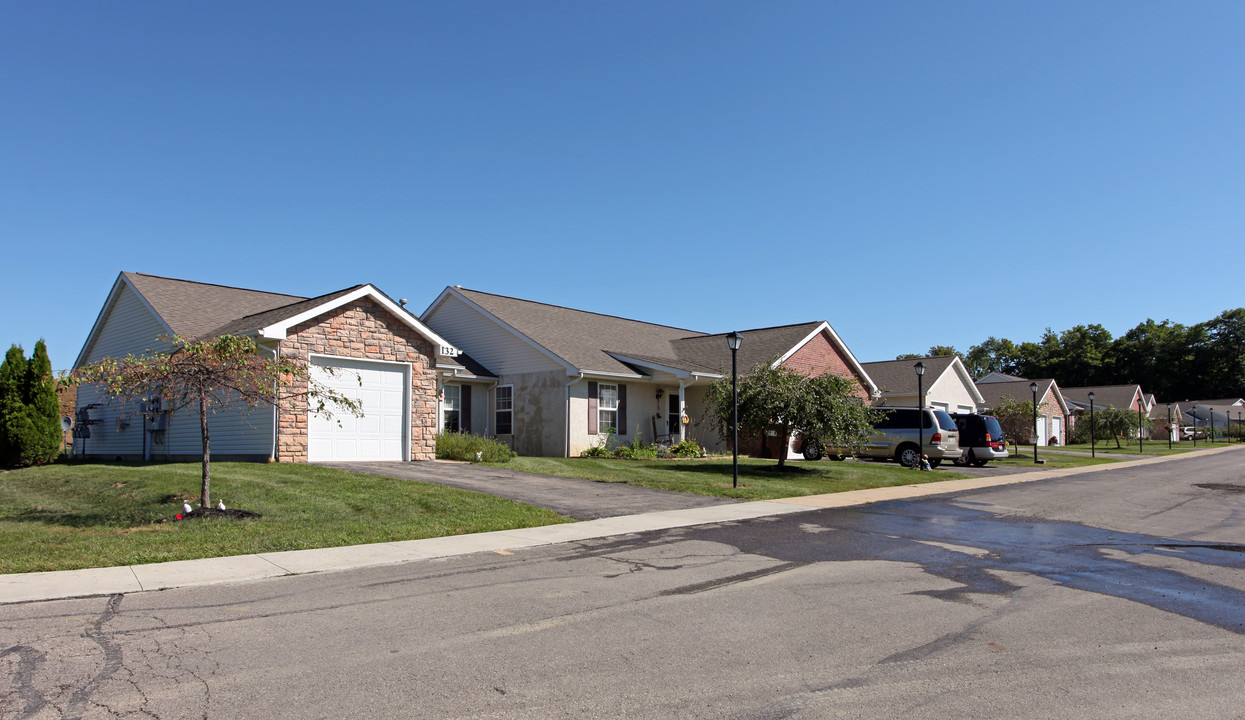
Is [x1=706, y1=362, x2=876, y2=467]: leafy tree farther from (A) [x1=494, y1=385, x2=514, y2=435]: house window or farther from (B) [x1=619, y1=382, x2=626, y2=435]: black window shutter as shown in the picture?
(A) [x1=494, y1=385, x2=514, y2=435]: house window

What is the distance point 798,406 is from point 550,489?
7.41m

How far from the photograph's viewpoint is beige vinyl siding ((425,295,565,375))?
25.1 meters

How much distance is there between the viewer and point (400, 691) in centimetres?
457

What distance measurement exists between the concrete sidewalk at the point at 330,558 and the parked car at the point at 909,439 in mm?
12220

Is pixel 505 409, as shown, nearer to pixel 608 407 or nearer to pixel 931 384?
pixel 608 407

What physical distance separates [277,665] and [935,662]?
4.42m

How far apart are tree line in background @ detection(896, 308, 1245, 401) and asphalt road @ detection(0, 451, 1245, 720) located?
310ft

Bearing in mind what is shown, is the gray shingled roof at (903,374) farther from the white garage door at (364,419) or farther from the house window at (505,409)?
the white garage door at (364,419)

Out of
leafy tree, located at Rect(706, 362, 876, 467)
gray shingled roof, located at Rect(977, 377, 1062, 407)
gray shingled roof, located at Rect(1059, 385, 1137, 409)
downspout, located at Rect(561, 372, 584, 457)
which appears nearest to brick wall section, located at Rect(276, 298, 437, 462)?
downspout, located at Rect(561, 372, 584, 457)

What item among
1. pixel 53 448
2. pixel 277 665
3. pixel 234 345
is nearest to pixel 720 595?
pixel 277 665

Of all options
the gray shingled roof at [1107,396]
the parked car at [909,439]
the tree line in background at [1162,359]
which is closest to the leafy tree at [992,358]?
the tree line in background at [1162,359]

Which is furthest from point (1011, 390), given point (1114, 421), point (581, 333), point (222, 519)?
point (222, 519)

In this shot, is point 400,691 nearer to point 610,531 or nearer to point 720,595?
point 720,595

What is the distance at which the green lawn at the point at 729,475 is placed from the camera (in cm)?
→ 1673
